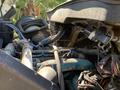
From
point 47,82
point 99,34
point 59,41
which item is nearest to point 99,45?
point 99,34

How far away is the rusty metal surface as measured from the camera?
85.6 inches

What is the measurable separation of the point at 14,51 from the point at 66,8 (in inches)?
42.4

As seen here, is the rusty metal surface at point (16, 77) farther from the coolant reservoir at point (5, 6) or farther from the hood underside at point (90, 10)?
the coolant reservoir at point (5, 6)

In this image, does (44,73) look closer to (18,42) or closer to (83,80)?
(83,80)

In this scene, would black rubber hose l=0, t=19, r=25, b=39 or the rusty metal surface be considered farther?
black rubber hose l=0, t=19, r=25, b=39

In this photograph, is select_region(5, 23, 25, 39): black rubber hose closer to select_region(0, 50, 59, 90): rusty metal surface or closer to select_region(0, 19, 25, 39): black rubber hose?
select_region(0, 19, 25, 39): black rubber hose

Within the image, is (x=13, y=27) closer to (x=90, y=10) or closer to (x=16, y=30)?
(x=16, y=30)

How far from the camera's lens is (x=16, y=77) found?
7.25 ft

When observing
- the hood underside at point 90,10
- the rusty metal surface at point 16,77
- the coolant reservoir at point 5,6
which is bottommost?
the coolant reservoir at point 5,6

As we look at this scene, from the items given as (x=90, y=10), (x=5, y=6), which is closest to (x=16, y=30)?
(x=90, y=10)

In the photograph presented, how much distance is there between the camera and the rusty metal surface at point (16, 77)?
2174mm

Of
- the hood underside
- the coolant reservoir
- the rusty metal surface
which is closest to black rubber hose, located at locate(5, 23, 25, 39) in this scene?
the coolant reservoir

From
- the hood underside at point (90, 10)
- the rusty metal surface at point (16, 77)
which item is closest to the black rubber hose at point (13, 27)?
the hood underside at point (90, 10)

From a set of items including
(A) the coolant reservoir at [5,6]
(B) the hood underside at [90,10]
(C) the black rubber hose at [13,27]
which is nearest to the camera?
(B) the hood underside at [90,10]
